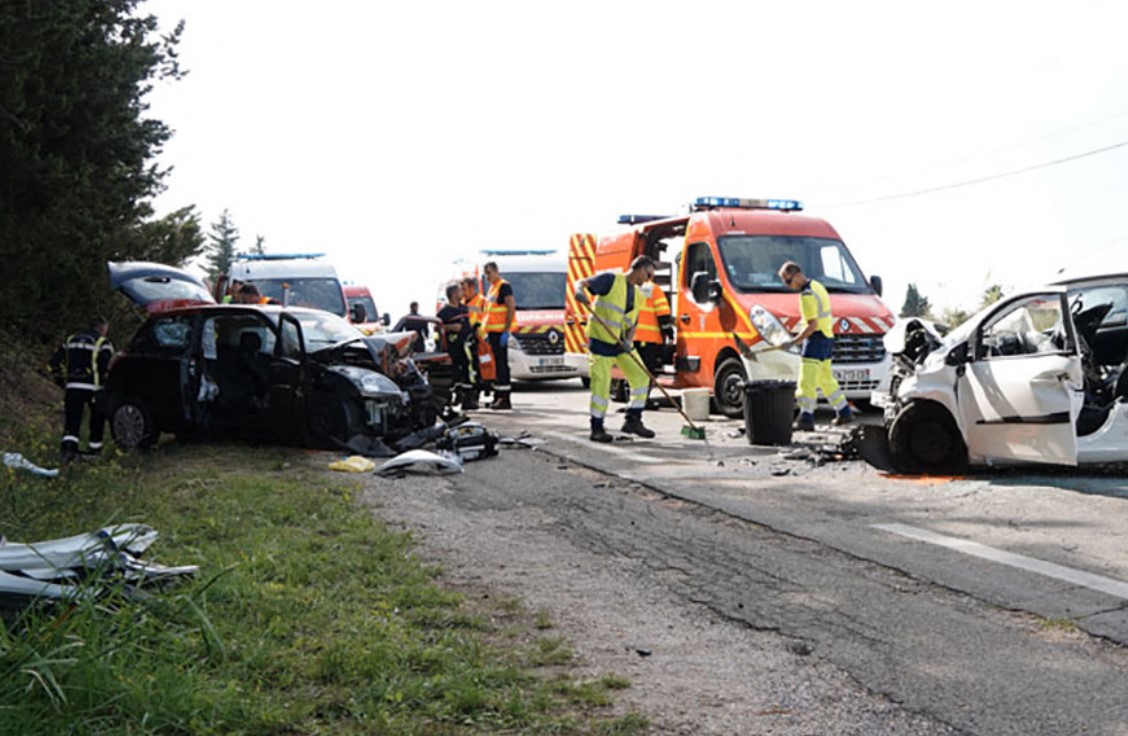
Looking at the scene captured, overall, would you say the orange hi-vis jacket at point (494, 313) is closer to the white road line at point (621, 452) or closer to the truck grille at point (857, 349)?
the white road line at point (621, 452)

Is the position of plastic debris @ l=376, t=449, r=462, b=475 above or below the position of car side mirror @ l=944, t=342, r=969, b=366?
below

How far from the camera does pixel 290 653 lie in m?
4.08

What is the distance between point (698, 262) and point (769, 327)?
1843mm

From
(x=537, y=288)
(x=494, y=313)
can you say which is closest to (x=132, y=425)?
(x=494, y=313)

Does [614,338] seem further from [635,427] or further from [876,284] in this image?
[876,284]

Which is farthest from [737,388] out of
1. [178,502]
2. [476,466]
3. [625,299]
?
[178,502]

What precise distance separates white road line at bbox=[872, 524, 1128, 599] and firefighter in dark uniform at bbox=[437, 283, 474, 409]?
32.5 feet

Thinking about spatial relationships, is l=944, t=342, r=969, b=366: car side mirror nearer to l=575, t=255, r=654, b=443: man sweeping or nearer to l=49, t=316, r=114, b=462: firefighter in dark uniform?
l=575, t=255, r=654, b=443: man sweeping

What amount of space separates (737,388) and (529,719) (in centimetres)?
1027

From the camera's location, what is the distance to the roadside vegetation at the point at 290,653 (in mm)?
3395

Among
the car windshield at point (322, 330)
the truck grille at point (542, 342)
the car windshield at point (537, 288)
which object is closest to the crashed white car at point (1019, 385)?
the car windshield at point (322, 330)

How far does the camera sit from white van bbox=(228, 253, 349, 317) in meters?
19.8

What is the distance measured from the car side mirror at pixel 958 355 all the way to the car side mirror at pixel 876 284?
5.64m

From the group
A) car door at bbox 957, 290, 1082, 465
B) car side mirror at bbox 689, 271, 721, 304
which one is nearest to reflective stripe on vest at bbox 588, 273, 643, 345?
car side mirror at bbox 689, 271, 721, 304
